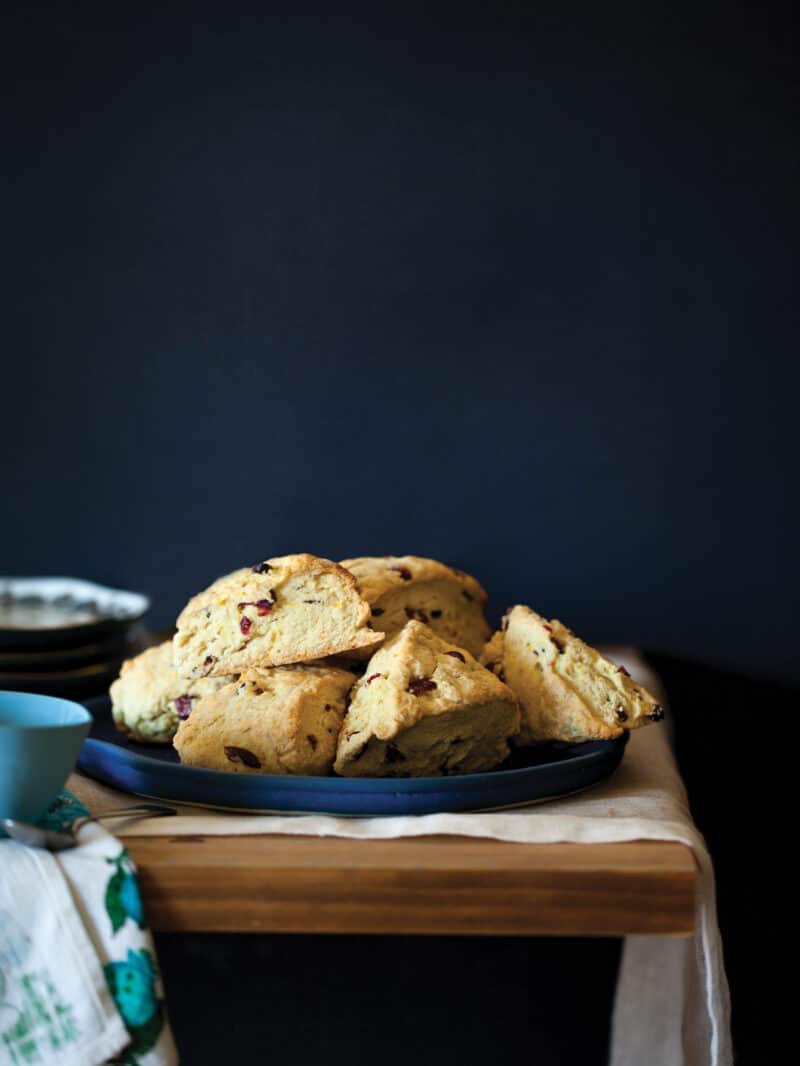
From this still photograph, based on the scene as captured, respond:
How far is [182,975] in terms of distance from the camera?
3.30 feet

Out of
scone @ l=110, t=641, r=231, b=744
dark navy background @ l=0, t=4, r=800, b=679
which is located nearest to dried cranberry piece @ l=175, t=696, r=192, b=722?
scone @ l=110, t=641, r=231, b=744

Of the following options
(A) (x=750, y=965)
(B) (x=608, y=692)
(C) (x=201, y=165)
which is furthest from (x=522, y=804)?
(C) (x=201, y=165)

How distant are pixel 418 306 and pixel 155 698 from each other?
1261mm

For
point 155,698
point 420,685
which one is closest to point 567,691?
point 420,685

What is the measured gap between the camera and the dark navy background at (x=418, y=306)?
7.11 feet

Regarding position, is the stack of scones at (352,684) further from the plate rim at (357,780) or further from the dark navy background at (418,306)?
the dark navy background at (418,306)

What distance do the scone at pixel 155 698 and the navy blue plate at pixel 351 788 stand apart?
0.08 m

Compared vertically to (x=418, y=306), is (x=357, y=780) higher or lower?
lower

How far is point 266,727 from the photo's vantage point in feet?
3.48

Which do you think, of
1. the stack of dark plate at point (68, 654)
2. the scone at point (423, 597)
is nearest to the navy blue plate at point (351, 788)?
the scone at point (423, 597)

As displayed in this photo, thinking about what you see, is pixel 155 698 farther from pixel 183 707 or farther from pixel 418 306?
pixel 418 306

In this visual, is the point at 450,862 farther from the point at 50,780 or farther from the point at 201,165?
the point at 201,165

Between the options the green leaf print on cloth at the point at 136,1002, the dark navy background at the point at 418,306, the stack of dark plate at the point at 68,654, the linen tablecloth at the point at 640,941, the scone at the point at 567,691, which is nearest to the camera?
the green leaf print on cloth at the point at 136,1002

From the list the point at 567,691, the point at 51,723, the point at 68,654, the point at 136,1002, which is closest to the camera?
the point at 136,1002
